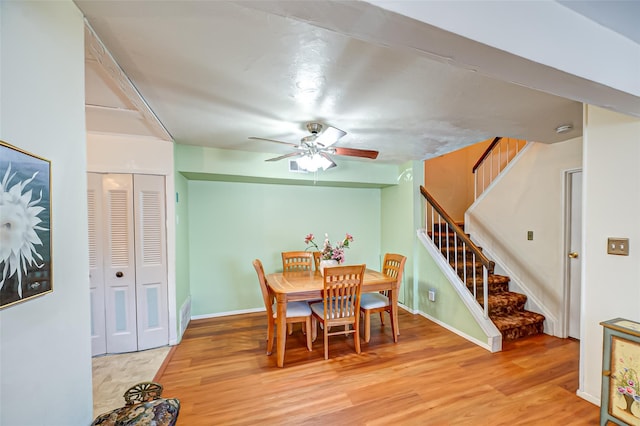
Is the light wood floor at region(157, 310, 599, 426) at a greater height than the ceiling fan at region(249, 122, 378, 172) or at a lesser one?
lesser

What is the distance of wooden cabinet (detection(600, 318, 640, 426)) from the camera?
1.56m

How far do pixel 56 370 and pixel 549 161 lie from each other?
456cm

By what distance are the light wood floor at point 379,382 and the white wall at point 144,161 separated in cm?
78

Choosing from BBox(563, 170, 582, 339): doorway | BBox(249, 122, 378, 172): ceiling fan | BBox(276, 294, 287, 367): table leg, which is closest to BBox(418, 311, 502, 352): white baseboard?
BBox(563, 170, 582, 339): doorway

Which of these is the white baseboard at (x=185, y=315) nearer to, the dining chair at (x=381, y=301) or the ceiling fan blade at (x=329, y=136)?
the dining chair at (x=381, y=301)

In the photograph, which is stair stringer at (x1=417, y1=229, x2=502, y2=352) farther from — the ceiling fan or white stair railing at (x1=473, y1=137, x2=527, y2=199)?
the ceiling fan

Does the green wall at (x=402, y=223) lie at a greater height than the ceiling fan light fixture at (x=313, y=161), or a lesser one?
lesser

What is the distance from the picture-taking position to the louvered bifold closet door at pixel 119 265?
2645 mm

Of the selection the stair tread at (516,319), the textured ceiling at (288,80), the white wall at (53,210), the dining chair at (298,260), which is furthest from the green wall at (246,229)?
the white wall at (53,210)

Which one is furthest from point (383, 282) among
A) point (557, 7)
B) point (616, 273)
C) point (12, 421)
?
point (12, 421)

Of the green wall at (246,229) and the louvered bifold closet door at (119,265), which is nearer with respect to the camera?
the louvered bifold closet door at (119,265)

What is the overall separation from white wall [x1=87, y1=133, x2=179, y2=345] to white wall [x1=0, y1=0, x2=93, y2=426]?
6.20 ft

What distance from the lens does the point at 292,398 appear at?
6.72ft

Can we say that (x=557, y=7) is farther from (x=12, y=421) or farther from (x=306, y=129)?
(x=12, y=421)
